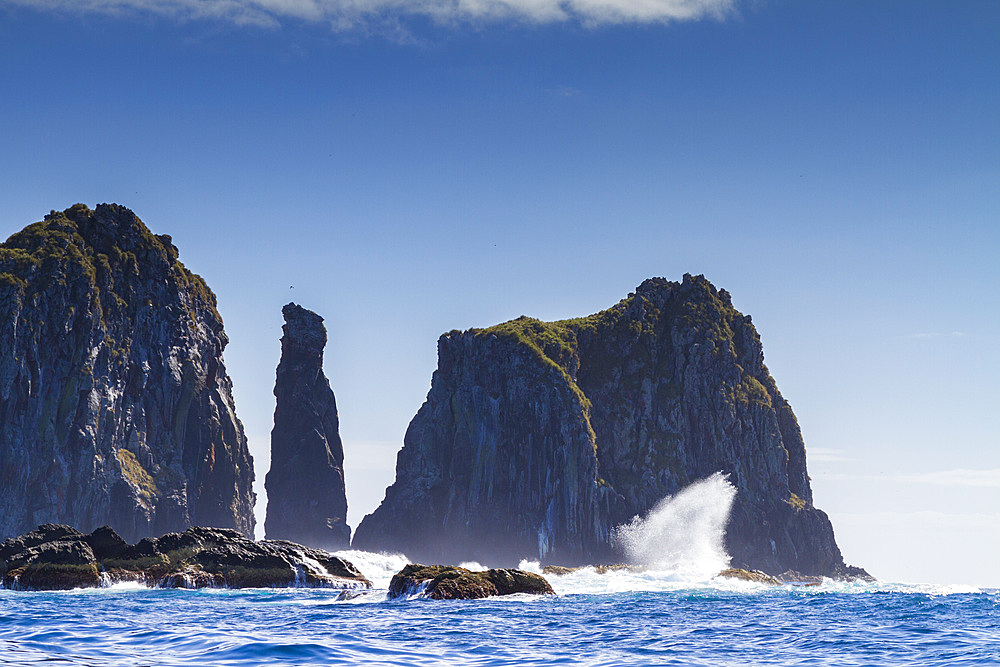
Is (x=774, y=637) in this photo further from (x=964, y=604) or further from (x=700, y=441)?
(x=700, y=441)

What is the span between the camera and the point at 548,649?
2567cm

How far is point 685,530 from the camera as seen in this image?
514 ft

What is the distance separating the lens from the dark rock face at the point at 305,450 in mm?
166000

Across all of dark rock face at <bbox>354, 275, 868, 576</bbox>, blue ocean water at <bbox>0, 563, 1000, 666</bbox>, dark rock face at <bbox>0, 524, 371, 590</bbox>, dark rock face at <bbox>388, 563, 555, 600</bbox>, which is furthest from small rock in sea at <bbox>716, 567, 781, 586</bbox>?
blue ocean water at <bbox>0, 563, 1000, 666</bbox>

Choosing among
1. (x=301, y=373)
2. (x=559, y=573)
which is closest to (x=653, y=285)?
(x=301, y=373)

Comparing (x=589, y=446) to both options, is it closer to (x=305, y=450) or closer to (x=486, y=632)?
(x=305, y=450)

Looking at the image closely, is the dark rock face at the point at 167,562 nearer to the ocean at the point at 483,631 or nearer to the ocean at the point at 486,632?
the ocean at the point at 483,631

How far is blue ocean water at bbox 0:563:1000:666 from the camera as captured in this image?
2330 cm

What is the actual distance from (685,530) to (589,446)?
65.6ft

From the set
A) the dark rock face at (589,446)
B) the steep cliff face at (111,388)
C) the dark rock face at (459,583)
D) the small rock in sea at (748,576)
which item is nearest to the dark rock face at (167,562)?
the dark rock face at (459,583)

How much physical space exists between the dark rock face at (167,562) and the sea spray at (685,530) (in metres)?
82.4

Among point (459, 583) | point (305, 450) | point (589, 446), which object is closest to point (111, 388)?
point (305, 450)

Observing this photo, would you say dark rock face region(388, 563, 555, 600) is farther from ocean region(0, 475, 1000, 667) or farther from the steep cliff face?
the steep cliff face

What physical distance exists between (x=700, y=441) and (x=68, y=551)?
12009 centimetres
